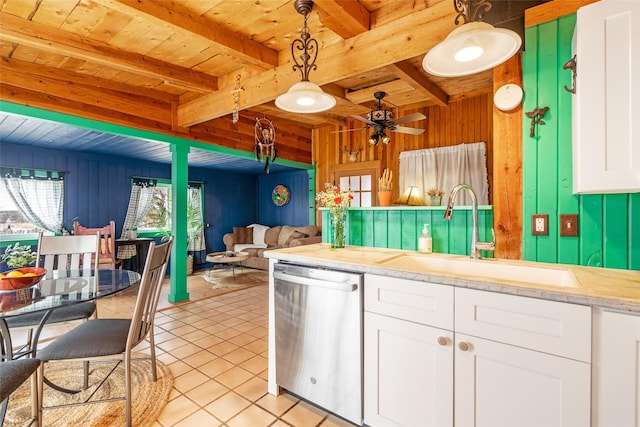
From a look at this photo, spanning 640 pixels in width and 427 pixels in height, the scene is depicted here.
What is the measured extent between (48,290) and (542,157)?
9.48 ft

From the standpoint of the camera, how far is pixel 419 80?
3451 mm

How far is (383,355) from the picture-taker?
148cm

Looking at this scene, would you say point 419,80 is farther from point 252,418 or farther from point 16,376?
point 16,376

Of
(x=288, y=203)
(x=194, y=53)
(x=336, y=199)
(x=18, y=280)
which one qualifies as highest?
(x=194, y=53)

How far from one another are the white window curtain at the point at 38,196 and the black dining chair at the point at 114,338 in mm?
3914

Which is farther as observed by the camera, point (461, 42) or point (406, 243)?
point (406, 243)

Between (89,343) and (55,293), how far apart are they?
356mm

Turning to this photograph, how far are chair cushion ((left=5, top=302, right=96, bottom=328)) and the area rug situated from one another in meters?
0.46

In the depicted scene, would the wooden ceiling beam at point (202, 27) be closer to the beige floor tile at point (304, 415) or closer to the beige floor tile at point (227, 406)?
the beige floor tile at point (227, 406)

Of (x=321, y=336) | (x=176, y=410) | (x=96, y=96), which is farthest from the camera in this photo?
(x=96, y=96)

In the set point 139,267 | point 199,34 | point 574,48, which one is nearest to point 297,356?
point 574,48

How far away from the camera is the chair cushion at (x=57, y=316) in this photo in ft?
6.03

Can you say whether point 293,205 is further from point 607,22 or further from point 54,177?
→ point 607,22

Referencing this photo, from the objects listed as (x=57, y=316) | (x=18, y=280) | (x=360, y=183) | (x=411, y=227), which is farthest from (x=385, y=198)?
(x=360, y=183)
